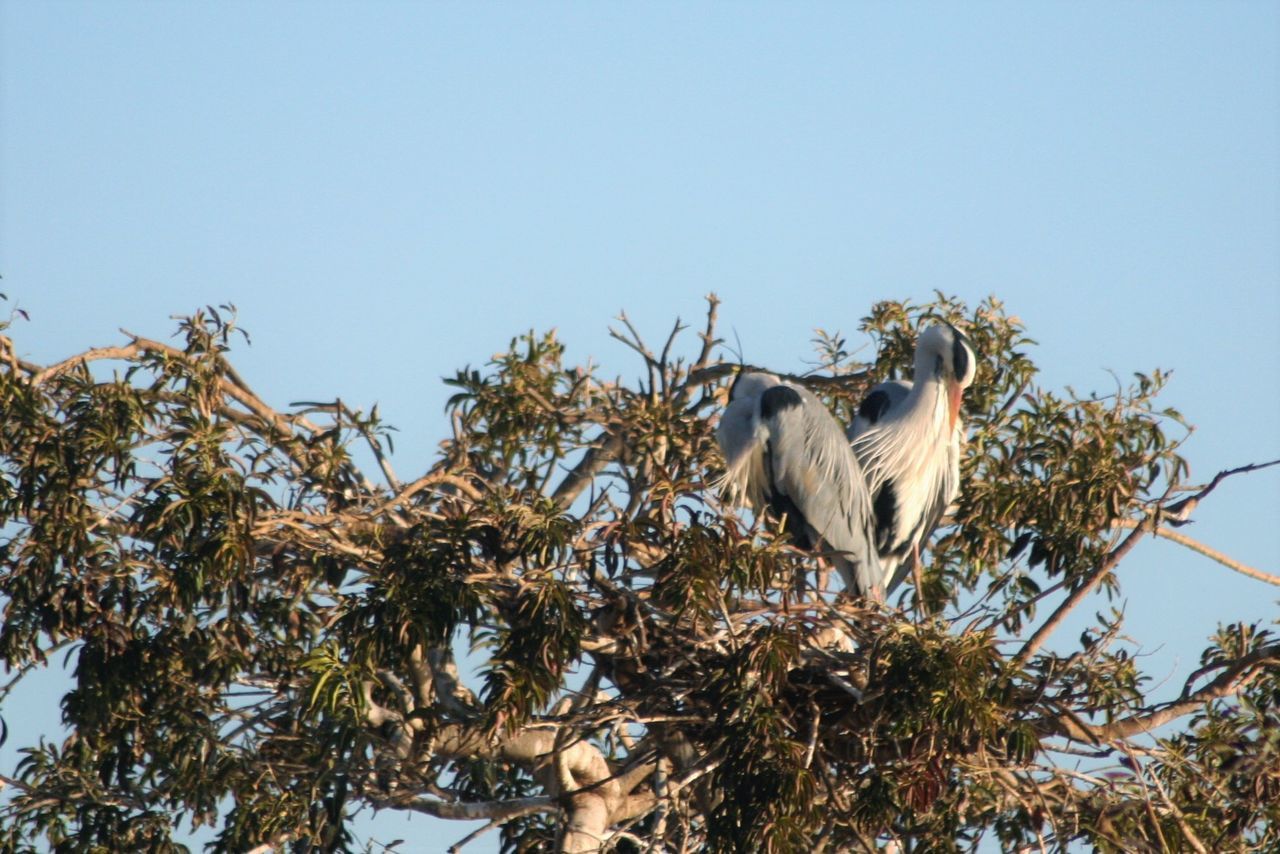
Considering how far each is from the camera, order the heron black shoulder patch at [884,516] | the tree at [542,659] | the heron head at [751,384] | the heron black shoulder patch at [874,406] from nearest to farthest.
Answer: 1. the tree at [542,659]
2. the heron head at [751,384]
3. the heron black shoulder patch at [884,516]
4. the heron black shoulder patch at [874,406]

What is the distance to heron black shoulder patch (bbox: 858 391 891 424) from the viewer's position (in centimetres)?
689

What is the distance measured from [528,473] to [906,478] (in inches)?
62.2

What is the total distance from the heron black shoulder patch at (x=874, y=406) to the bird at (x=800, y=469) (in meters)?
0.40

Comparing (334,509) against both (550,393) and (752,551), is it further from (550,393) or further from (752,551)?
(752,551)

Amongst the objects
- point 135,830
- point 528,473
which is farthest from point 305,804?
point 528,473

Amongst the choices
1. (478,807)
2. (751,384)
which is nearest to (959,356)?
(751,384)

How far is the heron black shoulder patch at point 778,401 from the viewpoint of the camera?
20.6 feet

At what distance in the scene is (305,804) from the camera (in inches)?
192

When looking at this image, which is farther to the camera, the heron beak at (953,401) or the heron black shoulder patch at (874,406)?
the heron black shoulder patch at (874,406)

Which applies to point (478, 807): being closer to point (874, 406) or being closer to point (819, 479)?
point (819, 479)

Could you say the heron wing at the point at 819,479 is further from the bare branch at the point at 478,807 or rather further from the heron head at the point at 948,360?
the bare branch at the point at 478,807

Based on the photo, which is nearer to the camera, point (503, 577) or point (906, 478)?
point (503, 577)

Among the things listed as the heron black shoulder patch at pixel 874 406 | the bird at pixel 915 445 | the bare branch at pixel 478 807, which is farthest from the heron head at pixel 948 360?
the bare branch at pixel 478 807

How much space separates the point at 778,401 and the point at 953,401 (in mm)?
654
